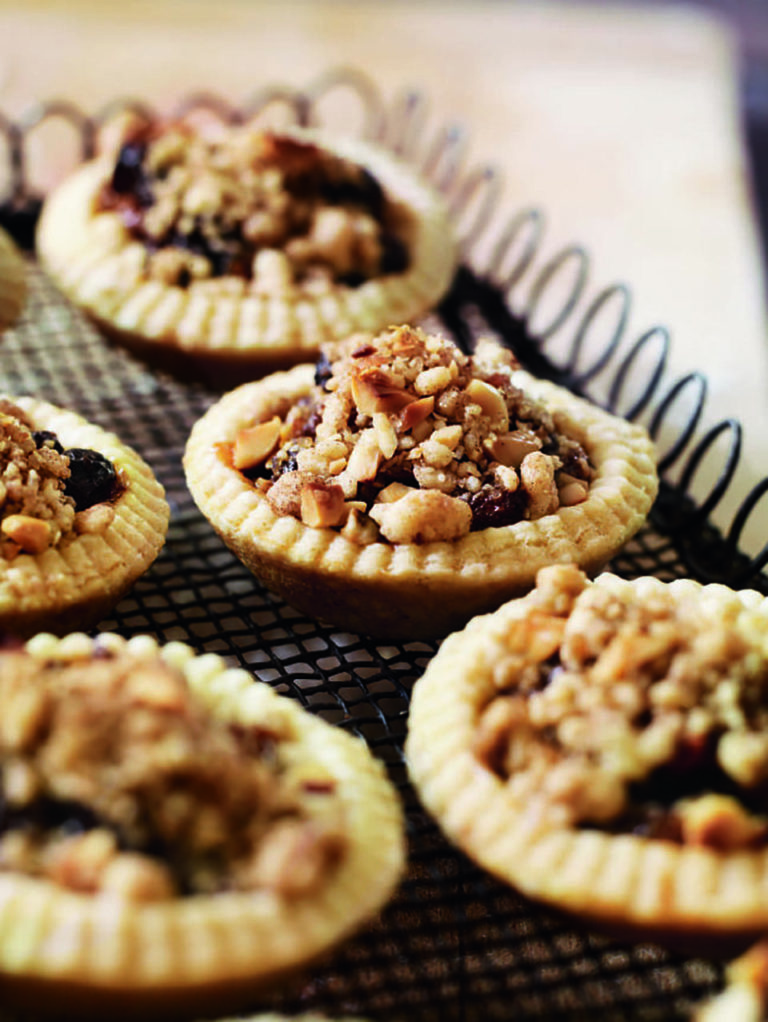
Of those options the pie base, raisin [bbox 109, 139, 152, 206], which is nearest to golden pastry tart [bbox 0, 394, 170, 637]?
the pie base

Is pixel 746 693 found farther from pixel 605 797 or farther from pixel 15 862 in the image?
pixel 15 862

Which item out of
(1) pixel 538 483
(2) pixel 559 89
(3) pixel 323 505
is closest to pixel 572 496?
(1) pixel 538 483

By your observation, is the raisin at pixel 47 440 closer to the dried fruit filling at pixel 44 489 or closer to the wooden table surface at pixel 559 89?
the dried fruit filling at pixel 44 489

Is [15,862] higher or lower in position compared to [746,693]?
lower

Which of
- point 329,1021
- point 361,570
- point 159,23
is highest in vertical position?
point 361,570

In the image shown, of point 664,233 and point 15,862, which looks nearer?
point 15,862

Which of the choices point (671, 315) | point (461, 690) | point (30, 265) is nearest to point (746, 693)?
point (461, 690)
